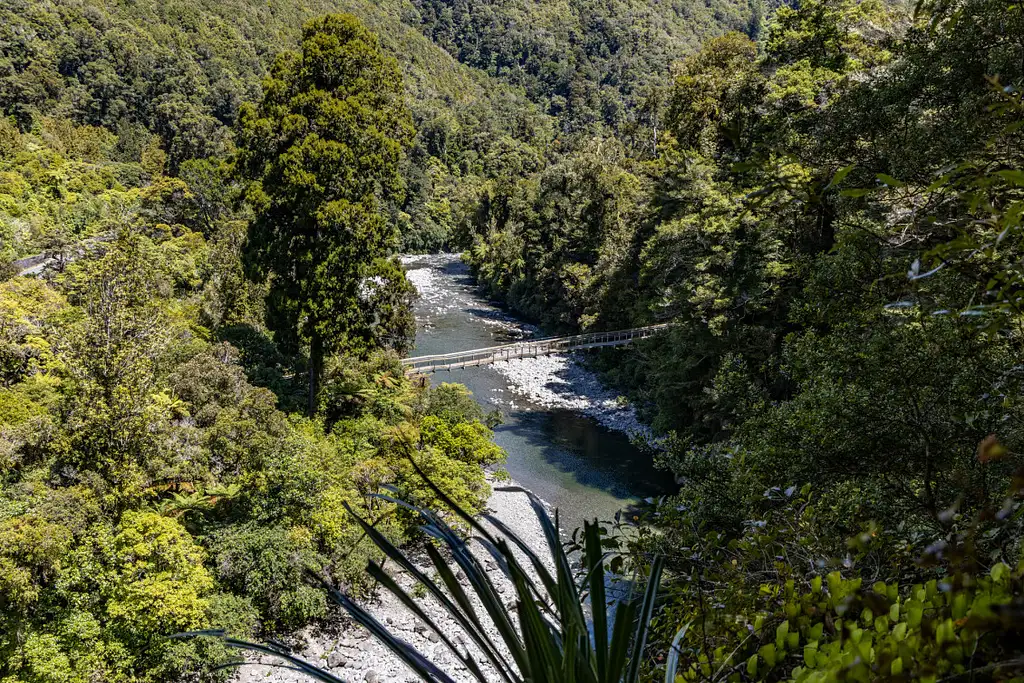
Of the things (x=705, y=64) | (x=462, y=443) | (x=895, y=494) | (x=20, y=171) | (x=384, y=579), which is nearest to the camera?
(x=384, y=579)

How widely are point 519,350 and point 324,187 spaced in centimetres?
1116

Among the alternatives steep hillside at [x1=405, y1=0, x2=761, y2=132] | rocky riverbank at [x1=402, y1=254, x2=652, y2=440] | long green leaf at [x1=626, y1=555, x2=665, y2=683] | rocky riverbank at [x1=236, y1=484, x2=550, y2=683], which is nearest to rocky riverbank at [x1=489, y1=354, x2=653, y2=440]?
rocky riverbank at [x1=402, y1=254, x2=652, y2=440]

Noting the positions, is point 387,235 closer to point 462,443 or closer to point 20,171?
point 462,443

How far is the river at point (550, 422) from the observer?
47.3 feet

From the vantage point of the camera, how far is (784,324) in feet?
45.4

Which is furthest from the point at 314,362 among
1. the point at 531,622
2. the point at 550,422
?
the point at 531,622

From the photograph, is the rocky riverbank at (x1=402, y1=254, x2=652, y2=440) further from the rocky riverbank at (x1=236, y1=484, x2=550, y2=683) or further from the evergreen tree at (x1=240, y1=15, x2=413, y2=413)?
the evergreen tree at (x1=240, y1=15, x2=413, y2=413)

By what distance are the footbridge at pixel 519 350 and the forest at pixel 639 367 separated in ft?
2.56

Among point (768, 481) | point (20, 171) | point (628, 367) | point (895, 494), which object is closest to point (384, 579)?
point (895, 494)

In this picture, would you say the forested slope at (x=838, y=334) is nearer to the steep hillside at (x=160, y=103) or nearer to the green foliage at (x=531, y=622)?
the green foliage at (x=531, y=622)

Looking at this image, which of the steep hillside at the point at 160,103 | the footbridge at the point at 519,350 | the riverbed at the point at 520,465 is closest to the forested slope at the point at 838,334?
the footbridge at the point at 519,350

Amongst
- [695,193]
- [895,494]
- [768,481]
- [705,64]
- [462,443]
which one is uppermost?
[705,64]

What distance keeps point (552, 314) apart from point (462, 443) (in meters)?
15.4

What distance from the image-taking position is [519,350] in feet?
72.7
